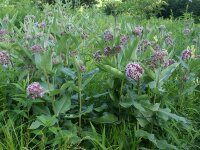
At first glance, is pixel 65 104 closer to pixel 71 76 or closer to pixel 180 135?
pixel 71 76

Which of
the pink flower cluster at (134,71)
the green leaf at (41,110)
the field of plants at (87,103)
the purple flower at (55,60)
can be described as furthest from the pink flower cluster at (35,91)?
the pink flower cluster at (134,71)

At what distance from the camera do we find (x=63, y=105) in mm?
2471

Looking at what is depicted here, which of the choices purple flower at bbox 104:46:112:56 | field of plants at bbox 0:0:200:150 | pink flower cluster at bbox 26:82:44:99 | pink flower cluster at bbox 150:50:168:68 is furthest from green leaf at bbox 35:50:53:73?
pink flower cluster at bbox 150:50:168:68

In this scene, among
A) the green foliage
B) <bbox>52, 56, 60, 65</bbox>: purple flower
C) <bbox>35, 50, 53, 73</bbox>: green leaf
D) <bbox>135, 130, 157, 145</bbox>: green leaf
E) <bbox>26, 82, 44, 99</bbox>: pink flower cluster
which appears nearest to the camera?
<bbox>26, 82, 44, 99</bbox>: pink flower cluster

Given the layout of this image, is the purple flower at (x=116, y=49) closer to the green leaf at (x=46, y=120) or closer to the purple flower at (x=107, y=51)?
the purple flower at (x=107, y=51)

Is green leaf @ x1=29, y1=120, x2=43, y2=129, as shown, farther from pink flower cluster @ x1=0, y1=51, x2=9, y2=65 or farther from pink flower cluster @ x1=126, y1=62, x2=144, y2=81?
pink flower cluster @ x1=126, y1=62, x2=144, y2=81

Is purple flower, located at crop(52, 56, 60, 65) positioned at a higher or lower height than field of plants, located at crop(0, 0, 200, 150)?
higher

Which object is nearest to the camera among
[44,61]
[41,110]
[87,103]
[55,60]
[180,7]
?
[44,61]

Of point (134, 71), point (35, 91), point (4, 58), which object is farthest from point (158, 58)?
point (4, 58)

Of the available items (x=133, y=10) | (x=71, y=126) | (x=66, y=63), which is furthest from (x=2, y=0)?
(x=71, y=126)

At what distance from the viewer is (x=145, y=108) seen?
8.28 feet

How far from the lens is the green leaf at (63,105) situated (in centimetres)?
245

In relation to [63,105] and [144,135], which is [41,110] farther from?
[144,135]

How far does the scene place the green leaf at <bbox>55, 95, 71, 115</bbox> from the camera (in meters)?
2.45
